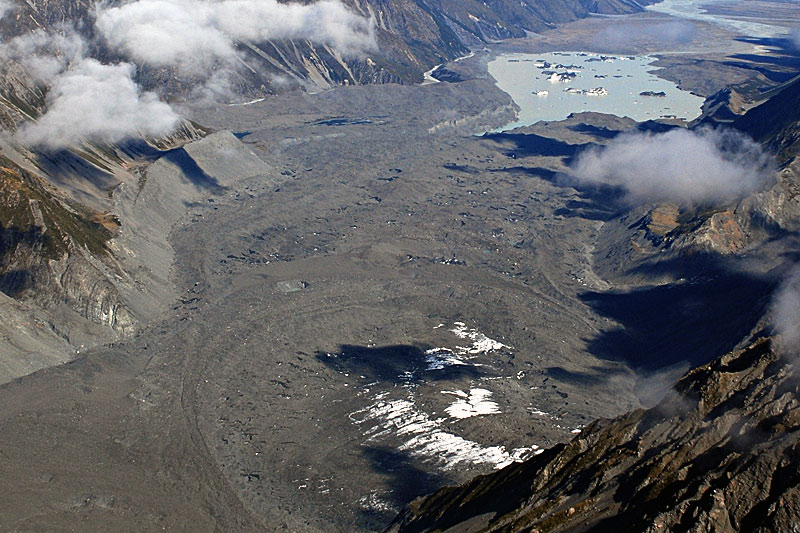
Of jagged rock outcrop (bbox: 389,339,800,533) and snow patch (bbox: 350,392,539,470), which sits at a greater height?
jagged rock outcrop (bbox: 389,339,800,533)

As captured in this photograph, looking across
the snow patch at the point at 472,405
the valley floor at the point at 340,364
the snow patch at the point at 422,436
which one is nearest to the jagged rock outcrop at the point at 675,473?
the snow patch at the point at 422,436

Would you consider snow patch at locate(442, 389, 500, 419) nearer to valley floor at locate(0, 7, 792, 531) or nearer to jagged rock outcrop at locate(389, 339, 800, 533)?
valley floor at locate(0, 7, 792, 531)

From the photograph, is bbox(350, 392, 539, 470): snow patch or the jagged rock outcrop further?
bbox(350, 392, 539, 470): snow patch

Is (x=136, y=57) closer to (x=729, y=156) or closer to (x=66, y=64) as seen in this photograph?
(x=66, y=64)

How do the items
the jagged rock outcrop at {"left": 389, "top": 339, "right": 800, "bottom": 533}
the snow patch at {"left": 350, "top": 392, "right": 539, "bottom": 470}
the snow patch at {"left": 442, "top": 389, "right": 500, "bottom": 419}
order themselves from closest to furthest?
the jagged rock outcrop at {"left": 389, "top": 339, "right": 800, "bottom": 533} → the snow patch at {"left": 350, "top": 392, "right": 539, "bottom": 470} → the snow patch at {"left": 442, "top": 389, "right": 500, "bottom": 419}

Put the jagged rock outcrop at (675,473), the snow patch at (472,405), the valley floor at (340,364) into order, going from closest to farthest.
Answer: the jagged rock outcrop at (675,473)
the valley floor at (340,364)
the snow patch at (472,405)

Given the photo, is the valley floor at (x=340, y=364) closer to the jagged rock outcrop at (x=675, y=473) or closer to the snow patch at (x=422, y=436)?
the snow patch at (x=422, y=436)

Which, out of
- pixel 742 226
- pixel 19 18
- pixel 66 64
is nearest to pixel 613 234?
pixel 742 226

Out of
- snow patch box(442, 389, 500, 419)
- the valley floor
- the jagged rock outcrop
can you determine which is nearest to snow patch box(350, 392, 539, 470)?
the valley floor
